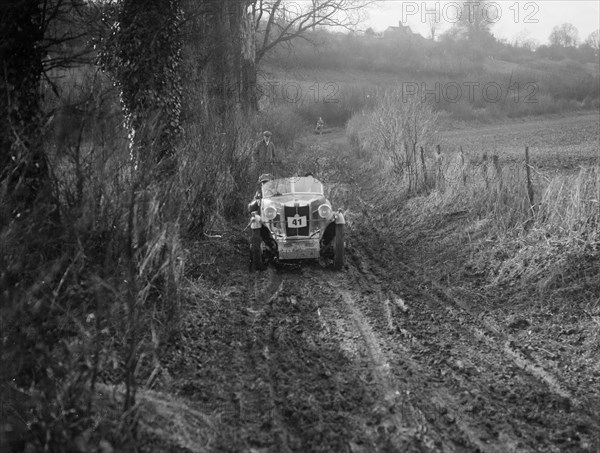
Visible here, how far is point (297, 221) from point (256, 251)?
2.75ft

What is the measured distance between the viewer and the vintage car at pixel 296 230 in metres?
8.98

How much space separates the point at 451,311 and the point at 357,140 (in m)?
22.2

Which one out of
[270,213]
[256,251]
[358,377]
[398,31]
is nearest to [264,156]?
[270,213]

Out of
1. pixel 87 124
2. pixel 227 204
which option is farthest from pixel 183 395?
pixel 227 204

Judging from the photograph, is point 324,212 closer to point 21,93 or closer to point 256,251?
point 256,251

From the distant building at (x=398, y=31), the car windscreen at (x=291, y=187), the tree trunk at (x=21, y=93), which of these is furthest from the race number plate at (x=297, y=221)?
the distant building at (x=398, y=31)

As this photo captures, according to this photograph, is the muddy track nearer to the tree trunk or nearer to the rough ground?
the rough ground

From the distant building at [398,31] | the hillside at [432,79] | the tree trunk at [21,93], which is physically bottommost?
the tree trunk at [21,93]

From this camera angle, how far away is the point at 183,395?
4.75 meters

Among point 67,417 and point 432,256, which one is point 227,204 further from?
point 67,417

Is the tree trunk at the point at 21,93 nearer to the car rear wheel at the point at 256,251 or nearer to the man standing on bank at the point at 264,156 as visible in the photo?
the car rear wheel at the point at 256,251

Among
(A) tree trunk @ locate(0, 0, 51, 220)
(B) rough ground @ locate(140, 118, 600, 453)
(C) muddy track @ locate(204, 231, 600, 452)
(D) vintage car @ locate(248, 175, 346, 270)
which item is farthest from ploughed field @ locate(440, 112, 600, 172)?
(A) tree trunk @ locate(0, 0, 51, 220)

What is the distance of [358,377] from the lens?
17.3 ft

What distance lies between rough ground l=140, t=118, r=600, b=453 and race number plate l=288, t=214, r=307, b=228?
1.23 metres
